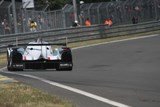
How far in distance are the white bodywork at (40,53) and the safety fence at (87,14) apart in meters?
17.1

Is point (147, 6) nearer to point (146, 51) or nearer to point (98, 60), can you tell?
point (146, 51)

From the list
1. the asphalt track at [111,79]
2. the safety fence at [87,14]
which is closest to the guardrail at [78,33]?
the safety fence at [87,14]

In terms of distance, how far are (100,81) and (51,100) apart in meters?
4.22

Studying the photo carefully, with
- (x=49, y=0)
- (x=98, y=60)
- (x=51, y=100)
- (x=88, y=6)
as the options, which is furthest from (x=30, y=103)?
(x=49, y=0)

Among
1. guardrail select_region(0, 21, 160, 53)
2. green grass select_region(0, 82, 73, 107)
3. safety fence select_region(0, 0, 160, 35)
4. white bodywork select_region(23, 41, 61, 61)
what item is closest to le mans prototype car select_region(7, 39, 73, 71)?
white bodywork select_region(23, 41, 61, 61)

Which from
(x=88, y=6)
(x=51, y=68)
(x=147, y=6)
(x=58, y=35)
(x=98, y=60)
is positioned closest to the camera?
(x=51, y=68)

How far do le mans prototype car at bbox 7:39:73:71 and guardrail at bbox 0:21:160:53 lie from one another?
39.2 feet

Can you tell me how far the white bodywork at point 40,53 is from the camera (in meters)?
17.1

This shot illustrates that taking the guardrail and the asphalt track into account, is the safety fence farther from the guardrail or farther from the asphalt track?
the asphalt track

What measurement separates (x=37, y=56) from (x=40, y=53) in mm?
134

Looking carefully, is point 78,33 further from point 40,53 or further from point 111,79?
point 111,79

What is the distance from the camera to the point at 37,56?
56.2ft

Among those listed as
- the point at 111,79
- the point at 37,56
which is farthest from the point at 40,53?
the point at 111,79

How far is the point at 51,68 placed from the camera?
1767 cm
